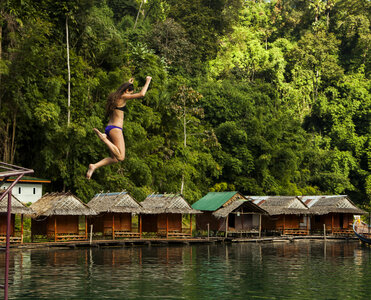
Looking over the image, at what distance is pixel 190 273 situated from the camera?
24.2m

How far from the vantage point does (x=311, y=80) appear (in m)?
67.4

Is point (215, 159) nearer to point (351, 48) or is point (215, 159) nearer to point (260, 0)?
point (351, 48)

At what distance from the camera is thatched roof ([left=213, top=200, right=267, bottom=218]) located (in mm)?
39781

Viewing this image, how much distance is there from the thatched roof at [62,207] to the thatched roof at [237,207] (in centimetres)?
1037

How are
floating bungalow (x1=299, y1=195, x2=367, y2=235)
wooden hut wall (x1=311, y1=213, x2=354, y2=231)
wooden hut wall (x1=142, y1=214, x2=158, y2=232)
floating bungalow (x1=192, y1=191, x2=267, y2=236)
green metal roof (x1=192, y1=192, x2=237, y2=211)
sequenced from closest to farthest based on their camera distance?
wooden hut wall (x1=142, y1=214, x2=158, y2=232) < floating bungalow (x1=192, y1=191, x2=267, y2=236) < green metal roof (x1=192, y1=192, x2=237, y2=211) < floating bungalow (x1=299, y1=195, x2=367, y2=235) < wooden hut wall (x1=311, y1=213, x2=354, y2=231)

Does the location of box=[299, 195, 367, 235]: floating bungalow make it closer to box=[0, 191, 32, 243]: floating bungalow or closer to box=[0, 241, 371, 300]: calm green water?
box=[0, 241, 371, 300]: calm green water

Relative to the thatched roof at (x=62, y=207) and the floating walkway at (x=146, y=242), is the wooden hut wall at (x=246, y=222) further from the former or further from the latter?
the thatched roof at (x=62, y=207)

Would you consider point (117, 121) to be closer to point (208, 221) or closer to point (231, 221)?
point (208, 221)

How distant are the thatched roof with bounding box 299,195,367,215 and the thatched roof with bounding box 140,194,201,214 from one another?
40.7 feet

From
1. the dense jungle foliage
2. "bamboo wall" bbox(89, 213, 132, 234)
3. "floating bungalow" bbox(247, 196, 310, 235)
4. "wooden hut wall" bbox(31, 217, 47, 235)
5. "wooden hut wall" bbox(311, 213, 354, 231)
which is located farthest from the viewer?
"wooden hut wall" bbox(311, 213, 354, 231)

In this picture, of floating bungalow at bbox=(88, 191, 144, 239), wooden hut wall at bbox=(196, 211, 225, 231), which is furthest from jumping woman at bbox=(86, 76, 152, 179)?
wooden hut wall at bbox=(196, 211, 225, 231)

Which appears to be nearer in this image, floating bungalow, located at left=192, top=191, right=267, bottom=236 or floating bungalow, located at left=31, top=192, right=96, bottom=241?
floating bungalow, located at left=31, top=192, right=96, bottom=241

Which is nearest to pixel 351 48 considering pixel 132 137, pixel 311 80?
pixel 311 80

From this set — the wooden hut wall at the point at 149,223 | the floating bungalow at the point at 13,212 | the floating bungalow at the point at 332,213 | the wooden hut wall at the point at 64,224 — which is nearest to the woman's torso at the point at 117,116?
the floating bungalow at the point at 13,212
